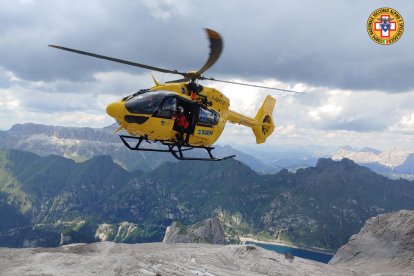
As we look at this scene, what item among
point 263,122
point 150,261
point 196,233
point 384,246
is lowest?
point 196,233

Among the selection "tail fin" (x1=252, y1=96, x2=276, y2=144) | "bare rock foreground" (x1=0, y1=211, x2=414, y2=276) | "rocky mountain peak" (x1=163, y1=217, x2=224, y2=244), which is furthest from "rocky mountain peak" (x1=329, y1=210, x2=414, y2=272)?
"rocky mountain peak" (x1=163, y1=217, x2=224, y2=244)

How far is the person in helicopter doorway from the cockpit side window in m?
0.48

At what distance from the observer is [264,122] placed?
49344 millimetres

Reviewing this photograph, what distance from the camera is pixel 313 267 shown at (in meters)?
59.4

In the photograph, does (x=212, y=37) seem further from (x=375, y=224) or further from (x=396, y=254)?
(x=375, y=224)

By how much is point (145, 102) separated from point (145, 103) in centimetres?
9

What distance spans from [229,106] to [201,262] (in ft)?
73.0

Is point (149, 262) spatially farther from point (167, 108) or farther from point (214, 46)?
point (214, 46)

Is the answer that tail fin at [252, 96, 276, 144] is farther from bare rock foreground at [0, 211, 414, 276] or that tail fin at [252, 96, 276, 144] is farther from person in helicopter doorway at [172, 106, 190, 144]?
person in helicopter doorway at [172, 106, 190, 144]

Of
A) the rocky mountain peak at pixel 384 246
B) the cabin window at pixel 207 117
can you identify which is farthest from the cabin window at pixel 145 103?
the rocky mountain peak at pixel 384 246

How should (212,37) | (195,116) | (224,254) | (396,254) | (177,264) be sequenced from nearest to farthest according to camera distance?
1. (212,37)
2. (195,116)
3. (177,264)
4. (224,254)
5. (396,254)

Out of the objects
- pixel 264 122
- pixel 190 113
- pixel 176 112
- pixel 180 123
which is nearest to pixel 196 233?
pixel 264 122

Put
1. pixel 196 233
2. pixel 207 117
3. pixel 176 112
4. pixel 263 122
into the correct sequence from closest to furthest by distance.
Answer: pixel 176 112
pixel 207 117
pixel 263 122
pixel 196 233

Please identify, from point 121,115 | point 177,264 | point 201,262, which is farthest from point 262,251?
point 121,115
